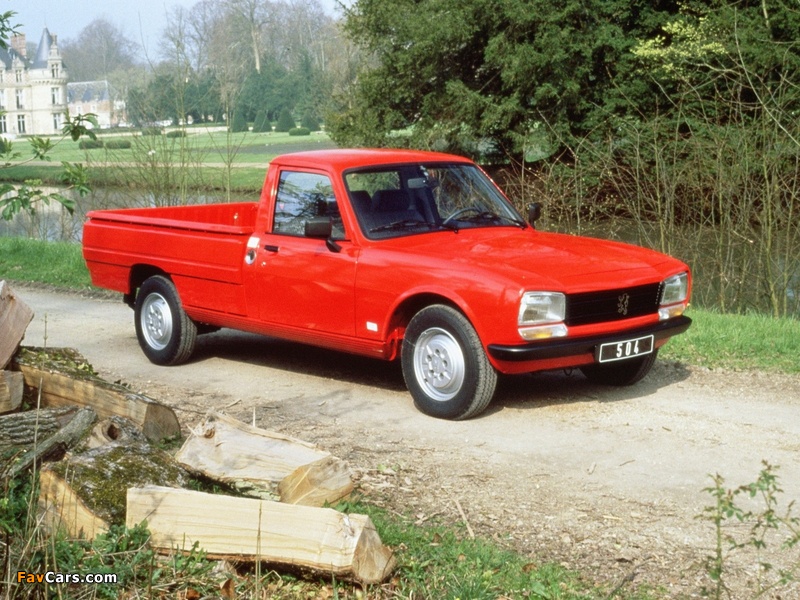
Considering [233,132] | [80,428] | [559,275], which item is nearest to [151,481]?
[80,428]

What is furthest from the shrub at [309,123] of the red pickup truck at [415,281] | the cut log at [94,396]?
the cut log at [94,396]

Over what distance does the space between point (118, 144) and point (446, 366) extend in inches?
516

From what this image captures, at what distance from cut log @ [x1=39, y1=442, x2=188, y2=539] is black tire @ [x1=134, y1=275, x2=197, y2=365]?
4.21 meters

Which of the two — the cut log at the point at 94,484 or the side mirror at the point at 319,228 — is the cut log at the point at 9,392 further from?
the side mirror at the point at 319,228

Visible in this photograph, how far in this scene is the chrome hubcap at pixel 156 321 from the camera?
31.9ft

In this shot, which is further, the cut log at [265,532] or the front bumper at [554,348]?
the front bumper at [554,348]

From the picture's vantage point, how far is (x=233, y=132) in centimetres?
1922

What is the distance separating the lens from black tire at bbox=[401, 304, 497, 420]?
738 centimetres

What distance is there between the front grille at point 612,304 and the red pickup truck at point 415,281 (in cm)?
1

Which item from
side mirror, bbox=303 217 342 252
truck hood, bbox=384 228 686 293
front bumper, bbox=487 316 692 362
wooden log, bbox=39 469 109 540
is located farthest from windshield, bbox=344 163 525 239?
wooden log, bbox=39 469 109 540

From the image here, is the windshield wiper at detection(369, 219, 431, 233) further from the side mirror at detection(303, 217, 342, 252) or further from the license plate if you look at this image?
the license plate

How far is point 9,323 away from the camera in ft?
23.4

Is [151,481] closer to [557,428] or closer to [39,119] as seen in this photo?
[557,428]

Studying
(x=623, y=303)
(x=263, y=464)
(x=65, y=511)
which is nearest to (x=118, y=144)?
(x=623, y=303)
